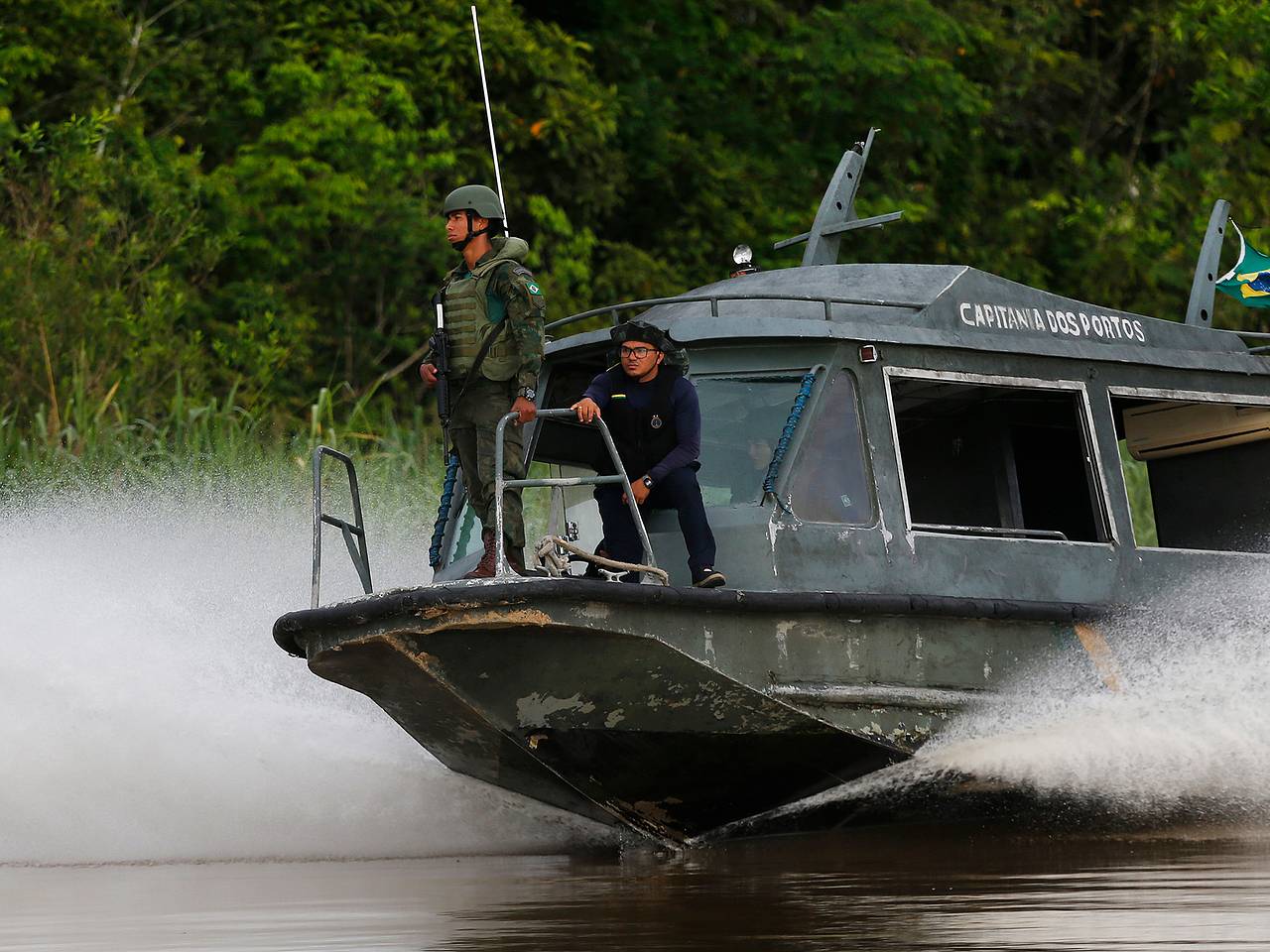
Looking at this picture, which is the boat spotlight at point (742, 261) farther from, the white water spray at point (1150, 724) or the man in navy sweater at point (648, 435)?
the white water spray at point (1150, 724)

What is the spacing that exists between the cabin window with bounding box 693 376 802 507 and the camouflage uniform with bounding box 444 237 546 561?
2.51ft

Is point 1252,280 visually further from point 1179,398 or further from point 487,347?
point 487,347

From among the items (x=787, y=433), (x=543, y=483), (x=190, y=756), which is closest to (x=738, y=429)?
(x=787, y=433)

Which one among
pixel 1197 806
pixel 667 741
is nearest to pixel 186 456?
pixel 667 741

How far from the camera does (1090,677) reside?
8.20 meters

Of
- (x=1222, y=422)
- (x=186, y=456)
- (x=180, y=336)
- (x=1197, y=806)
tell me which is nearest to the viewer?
(x=1197, y=806)

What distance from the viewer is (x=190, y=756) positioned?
8.66m

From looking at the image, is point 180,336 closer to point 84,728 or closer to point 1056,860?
point 84,728

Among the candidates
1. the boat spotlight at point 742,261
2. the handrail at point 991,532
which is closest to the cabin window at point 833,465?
the handrail at point 991,532

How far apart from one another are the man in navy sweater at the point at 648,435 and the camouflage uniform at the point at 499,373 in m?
0.29

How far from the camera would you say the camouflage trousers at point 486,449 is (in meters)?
7.87

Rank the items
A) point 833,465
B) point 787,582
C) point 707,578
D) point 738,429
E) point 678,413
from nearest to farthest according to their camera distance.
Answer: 1. point 707,578
2. point 787,582
3. point 678,413
4. point 833,465
5. point 738,429

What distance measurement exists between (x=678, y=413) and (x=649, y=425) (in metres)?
0.13

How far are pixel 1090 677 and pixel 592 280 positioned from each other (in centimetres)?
1235
